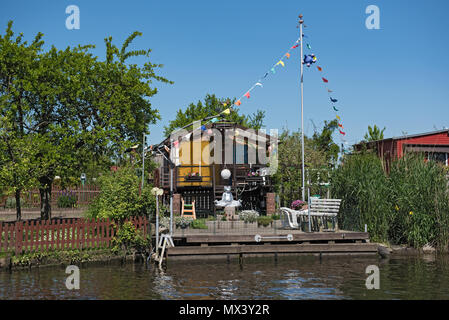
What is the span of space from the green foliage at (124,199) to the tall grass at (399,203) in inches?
346

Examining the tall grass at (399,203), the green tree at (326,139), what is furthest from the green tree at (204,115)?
the tall grass at (399,203)

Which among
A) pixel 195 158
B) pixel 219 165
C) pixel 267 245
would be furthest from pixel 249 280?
pixel 195 158

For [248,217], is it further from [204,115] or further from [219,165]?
[204,115]

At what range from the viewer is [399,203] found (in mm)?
19359

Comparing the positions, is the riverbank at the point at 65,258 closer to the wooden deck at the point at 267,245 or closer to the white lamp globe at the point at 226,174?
the wooden deck at the point at 267,245

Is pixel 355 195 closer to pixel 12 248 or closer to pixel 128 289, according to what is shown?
pixel 128 289

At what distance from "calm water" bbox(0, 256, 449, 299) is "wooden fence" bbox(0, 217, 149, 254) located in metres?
1.19

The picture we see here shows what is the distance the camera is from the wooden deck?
656 inches

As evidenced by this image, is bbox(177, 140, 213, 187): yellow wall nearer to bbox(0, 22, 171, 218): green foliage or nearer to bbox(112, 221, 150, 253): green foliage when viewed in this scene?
bbox(0, 22, 171, 218): green foliage

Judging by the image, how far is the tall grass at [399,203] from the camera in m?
19.1

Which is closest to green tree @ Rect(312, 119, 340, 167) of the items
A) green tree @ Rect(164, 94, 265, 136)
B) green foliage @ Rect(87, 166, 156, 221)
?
green tree @ Rect(164, 94, 265, 136)

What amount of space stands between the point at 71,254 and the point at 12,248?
2.11 metres

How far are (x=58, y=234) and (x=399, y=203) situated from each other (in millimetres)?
14191

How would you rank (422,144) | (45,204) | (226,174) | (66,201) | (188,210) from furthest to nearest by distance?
(66,201) → (422,144) → (226,174) → (188,210) → (45,204)
